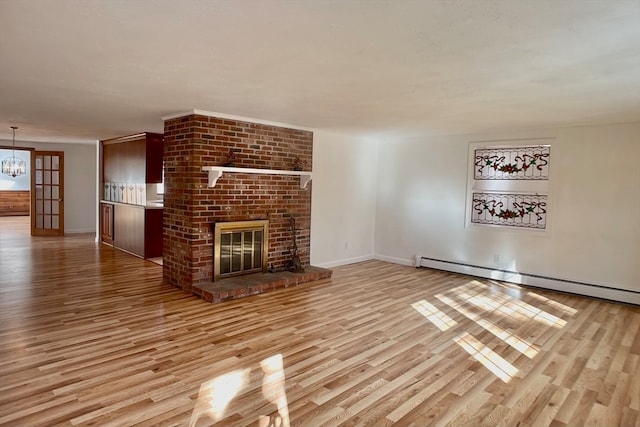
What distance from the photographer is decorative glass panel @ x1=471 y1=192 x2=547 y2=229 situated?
578 centimetres

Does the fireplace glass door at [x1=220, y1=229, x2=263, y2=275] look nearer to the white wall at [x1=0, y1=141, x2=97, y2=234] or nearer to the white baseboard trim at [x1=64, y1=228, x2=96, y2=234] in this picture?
the white baseboard trim at [x1=64, y1=228, x2=96, y2=234]

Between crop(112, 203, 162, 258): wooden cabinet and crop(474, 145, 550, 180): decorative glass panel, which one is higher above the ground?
crop(474, 145, 550, 180): decorative glass panel

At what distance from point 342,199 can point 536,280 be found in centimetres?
314

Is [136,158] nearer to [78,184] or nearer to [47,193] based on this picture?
[78,184]

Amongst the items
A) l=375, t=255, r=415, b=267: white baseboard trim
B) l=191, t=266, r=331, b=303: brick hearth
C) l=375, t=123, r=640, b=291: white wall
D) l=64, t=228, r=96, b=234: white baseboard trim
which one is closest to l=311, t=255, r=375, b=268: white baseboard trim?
l=375, t=255, r=415, b=267: white baseboard trim

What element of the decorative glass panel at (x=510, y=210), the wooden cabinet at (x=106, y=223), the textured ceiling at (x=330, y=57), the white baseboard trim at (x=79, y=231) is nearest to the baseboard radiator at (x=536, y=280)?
the decorative glass panel at (x=510, y=210)

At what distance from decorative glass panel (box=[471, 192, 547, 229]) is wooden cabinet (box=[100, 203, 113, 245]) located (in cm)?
703

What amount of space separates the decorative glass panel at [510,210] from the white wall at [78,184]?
9115 mm

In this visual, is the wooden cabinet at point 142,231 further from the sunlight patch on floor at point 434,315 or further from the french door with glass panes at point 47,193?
the sunlight patch on floor at point 434,315

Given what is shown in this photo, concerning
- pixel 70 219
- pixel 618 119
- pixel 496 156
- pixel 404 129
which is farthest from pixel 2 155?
pixel 618 119

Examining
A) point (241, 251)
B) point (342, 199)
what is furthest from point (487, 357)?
point (342, 199)

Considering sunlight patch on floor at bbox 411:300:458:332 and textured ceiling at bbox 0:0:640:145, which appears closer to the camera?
textured ceiling at bbox 0:0:640:145

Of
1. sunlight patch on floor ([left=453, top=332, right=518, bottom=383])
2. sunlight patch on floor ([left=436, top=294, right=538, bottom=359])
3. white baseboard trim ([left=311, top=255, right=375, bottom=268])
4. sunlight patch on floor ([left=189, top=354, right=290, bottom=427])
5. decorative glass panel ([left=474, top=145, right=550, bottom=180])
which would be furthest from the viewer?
white baseboard trim ([left=311, top=255, right=375, bottom=268])

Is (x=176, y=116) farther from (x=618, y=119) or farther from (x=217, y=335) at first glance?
(x=618, y=119)
